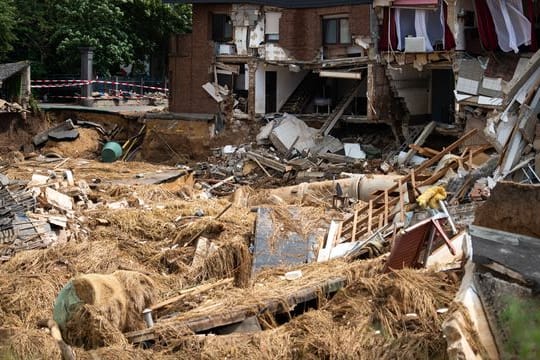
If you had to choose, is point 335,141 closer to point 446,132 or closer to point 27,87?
point 446,132

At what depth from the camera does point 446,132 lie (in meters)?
28.2

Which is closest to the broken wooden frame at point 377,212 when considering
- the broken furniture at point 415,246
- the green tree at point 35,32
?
the broken furniture at point 415,246

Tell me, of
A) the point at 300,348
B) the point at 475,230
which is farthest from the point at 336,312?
the point at 475,230

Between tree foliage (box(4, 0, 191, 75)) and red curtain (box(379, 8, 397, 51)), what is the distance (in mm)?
14736

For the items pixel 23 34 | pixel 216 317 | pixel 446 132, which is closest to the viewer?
→ pixel 216 317

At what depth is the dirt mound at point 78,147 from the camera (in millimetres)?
31062

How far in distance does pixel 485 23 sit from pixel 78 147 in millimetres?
15756

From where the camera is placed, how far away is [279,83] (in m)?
33.5

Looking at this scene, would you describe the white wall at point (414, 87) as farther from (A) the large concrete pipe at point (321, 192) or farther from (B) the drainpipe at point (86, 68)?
(B) the drainpipe at point (86, 68)

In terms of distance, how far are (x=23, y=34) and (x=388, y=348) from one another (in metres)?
34.7

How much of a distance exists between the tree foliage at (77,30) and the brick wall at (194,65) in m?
6.08

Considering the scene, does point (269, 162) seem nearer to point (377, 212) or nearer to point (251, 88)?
point (251, 88)

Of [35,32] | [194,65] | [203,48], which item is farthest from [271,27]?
[35,32]

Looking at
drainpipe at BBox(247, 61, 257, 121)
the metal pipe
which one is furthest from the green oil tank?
the metal pipe
